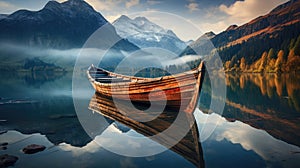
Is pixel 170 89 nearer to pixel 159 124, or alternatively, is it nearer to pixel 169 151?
pixel 159 124

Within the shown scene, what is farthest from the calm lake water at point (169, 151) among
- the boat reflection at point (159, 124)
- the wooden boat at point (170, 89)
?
the wooden boat at point (170, 89)

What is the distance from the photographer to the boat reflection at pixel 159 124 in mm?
9117

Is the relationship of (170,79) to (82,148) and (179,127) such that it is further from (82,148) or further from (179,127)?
(82,148)

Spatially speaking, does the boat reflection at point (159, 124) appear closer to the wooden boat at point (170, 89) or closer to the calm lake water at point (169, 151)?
the calm lake water at point (169, 151)

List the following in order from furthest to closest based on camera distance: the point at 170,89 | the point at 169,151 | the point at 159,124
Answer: the point at 170,89 → the point at 159,124 → the point at 169,151

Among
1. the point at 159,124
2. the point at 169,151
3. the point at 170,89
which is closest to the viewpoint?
the point at 169,151

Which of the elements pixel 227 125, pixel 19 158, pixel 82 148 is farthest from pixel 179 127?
pixel 19 158

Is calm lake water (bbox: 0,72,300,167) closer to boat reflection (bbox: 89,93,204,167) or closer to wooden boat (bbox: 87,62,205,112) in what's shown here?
boat reflection (bbox: 89,93,204,167)

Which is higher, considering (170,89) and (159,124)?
(170,89)

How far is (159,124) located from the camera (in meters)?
13.4

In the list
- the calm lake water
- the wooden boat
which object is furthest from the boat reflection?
the wooden boat

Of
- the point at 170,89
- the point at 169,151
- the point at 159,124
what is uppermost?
the point at 170,89

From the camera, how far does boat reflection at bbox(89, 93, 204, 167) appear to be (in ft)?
29.9

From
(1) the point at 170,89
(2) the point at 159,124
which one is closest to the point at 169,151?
(2) the point at 159,124
